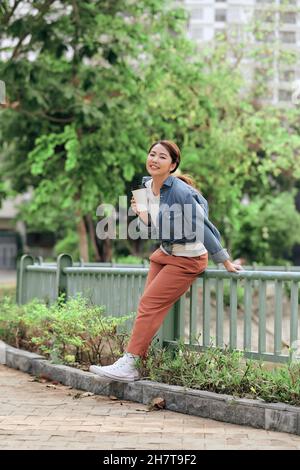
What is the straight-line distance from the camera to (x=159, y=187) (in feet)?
22.9

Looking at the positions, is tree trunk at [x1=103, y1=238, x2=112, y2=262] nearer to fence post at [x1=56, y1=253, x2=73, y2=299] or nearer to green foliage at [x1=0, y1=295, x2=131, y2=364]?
fence post at [x1=56, y1=253, x2=73, y2=299]

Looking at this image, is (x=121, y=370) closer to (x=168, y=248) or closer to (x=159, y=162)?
(x=168, y=248)

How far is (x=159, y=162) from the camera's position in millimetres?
6871

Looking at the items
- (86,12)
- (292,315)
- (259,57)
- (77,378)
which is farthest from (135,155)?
(292,315)

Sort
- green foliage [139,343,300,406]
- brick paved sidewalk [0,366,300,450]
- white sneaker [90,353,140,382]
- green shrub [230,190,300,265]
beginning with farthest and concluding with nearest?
green shrub [230,190,300,265], white sneaker [90,353,140,382], green foliage [139,343,300,406], brick paved sidewalk [0,366,300,450]

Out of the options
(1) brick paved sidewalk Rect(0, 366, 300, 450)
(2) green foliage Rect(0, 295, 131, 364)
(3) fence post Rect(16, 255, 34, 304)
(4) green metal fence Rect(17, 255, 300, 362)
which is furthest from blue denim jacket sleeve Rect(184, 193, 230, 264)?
(3) fence post Rect(16, 255, 34, 304)

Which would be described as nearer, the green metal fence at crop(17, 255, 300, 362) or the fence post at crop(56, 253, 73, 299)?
the green metal fence at crop(17, 255, 300, 362)

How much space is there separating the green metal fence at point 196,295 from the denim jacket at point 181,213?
0.22 m

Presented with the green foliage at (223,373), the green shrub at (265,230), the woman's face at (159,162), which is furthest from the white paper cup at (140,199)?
the green shrub at (265,230)

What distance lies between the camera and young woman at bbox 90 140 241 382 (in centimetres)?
674

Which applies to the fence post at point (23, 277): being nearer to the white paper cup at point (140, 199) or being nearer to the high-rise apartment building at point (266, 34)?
the white paper cup at point (140, 199)

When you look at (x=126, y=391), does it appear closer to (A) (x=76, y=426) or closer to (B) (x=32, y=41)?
(A) (x=76, y=426)

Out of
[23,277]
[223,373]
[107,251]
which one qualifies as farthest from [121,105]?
[223,373]

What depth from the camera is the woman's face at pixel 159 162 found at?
6.87 metres
